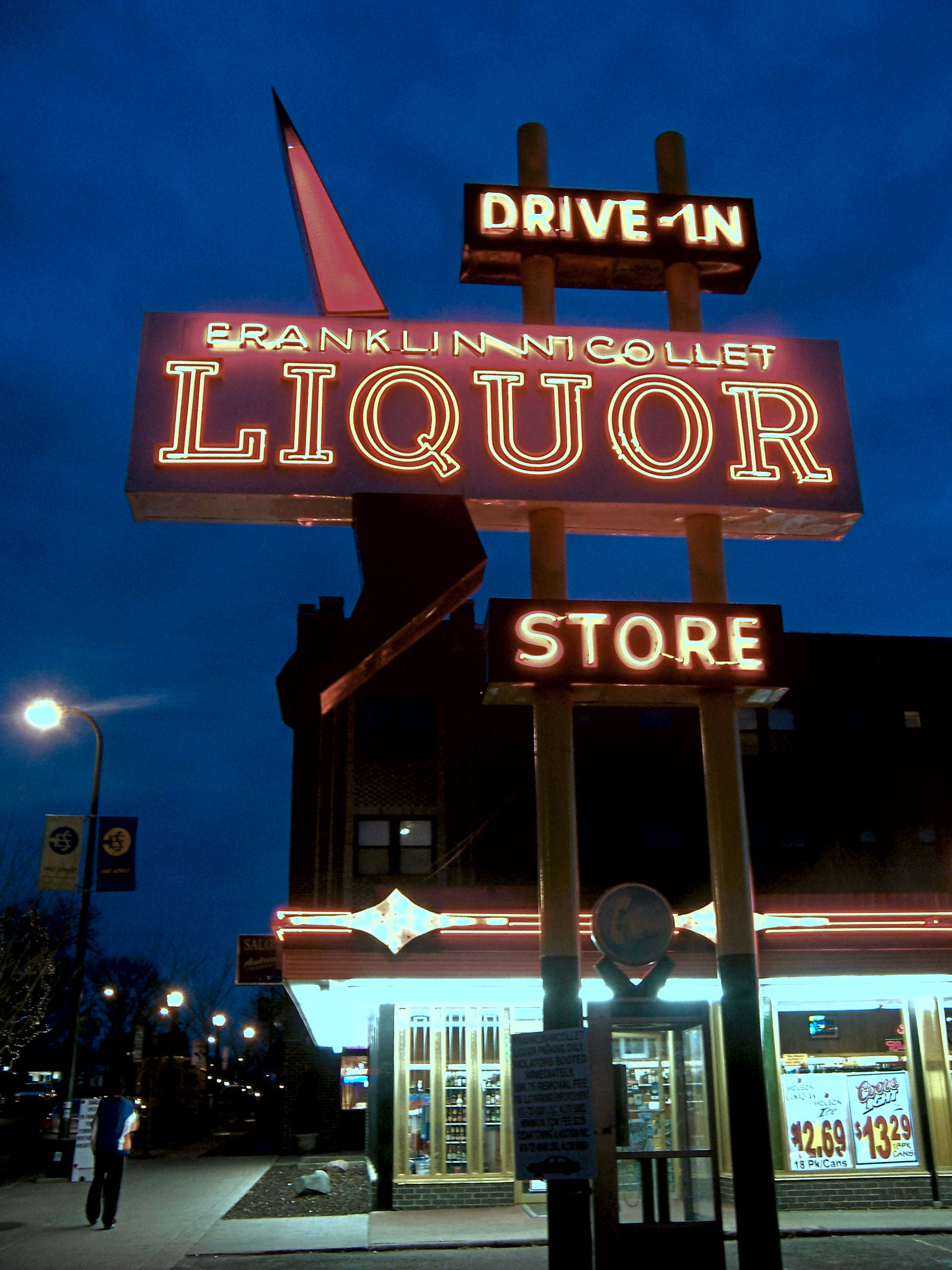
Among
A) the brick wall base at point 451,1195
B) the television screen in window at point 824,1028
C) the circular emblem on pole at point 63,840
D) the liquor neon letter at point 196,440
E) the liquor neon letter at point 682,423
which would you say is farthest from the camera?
the circular emblem on pole at point 63,840

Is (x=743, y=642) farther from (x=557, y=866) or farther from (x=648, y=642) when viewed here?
(x=557, y=866)

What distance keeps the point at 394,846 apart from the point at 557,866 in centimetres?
2069

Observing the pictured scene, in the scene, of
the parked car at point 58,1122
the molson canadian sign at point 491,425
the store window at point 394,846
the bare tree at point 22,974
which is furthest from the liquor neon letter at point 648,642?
the bare tree at point 22,974

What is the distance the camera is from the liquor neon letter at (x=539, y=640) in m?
10.4

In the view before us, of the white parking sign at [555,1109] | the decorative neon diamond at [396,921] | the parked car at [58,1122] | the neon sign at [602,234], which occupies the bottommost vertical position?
the parked car at [58,1122]

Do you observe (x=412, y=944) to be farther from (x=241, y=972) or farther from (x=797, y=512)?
(x=241, y=972)

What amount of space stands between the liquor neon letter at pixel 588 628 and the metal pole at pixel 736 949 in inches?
46.0

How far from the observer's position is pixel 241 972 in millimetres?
24000

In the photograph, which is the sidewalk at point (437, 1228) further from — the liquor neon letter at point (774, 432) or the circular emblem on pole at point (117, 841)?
the liquor neon letter at point (774, 432)

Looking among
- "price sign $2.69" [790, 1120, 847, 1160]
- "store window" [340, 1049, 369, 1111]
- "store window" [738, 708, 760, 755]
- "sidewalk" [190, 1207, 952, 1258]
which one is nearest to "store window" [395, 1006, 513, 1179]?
"sidewalk" [190, 1207, 952, 1258]

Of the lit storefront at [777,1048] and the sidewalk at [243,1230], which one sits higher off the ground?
the lit storefront at [777,1048]

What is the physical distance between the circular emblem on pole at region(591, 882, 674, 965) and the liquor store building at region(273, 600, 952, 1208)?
4.05ft

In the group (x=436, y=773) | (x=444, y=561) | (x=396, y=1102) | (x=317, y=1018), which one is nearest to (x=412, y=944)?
(x=396, y=1102)

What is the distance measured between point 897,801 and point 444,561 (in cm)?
2816
